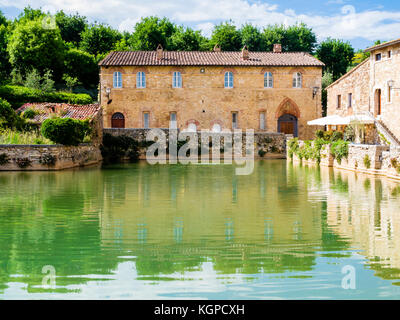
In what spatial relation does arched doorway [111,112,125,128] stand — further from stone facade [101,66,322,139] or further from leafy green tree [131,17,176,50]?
leafy green tree [131,17,176,50]

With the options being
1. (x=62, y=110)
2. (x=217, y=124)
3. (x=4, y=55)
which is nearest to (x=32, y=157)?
(x=62, y=110)

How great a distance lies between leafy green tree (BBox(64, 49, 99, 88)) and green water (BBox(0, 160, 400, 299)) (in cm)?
3019

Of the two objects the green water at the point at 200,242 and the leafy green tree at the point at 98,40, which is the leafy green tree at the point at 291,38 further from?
the green water at the point at 200,242

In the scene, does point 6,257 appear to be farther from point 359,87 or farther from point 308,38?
point 308,38

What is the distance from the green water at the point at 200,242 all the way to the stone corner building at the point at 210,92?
807 inches

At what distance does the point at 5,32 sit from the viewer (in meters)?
46.6

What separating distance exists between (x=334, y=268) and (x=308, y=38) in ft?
158

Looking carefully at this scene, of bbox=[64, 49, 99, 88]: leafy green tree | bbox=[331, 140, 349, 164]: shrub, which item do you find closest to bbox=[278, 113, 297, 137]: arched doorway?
bbox=[331, 140, 349, 164]: shrub

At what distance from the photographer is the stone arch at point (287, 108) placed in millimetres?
35875

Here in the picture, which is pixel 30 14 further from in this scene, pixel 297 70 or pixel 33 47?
→ pixel 297 70

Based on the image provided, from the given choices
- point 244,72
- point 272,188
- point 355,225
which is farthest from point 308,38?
point 355,225

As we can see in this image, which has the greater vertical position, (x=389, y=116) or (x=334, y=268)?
(x=389, y=116)

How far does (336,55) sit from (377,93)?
22430mm
